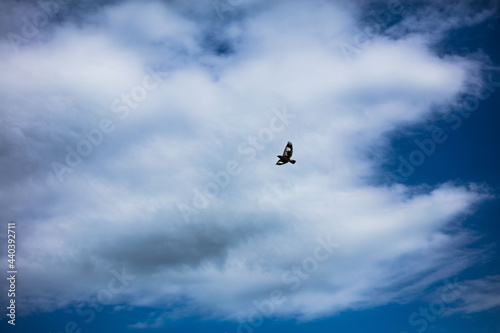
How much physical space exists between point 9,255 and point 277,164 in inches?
1336

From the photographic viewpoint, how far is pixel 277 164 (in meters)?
63.7

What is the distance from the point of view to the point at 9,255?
221 ft
